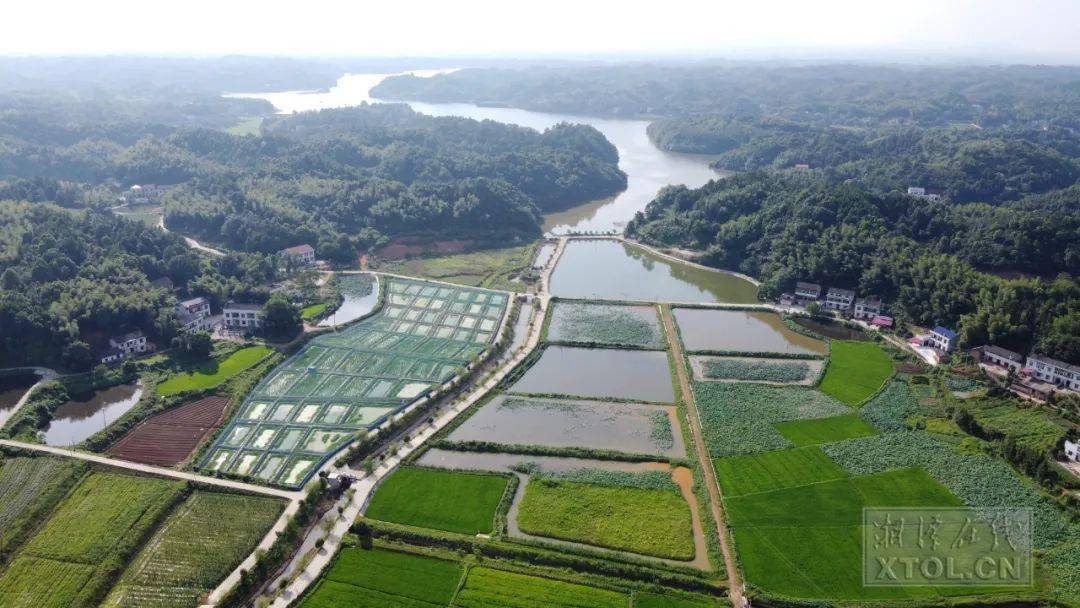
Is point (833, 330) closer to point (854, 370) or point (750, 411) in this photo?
point (854, 370)

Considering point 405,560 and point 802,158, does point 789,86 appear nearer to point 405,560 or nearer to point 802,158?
point 802,158

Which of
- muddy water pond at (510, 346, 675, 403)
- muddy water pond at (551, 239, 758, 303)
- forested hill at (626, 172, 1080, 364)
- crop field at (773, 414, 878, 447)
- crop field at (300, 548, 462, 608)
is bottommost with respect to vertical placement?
crop field at (300, 548, 462, 608)

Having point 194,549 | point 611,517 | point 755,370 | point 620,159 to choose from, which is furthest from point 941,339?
point 620,159

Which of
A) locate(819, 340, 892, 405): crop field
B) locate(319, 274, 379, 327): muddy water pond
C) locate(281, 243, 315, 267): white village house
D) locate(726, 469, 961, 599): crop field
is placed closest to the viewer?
locate(726, 469, 961, 599): crop field

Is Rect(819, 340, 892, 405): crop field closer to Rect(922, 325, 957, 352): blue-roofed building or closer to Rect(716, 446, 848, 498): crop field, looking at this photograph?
Rect(922, 325, 957, 352): blue-roofed building

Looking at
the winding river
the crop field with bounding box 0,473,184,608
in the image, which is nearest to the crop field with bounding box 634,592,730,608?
the crop field with bounding box 0,473,184,608

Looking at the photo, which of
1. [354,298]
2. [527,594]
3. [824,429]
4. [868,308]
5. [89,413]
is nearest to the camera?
[527,594]

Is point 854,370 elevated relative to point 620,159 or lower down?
lower down

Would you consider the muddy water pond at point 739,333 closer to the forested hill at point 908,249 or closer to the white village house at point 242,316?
the forested hill at point 908,249
